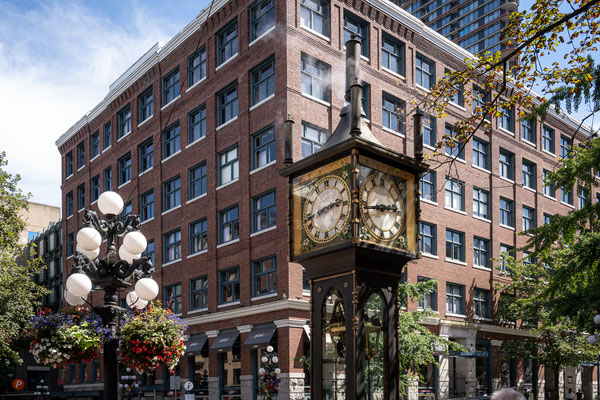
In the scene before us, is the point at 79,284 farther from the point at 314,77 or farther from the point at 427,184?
the point at 427,184

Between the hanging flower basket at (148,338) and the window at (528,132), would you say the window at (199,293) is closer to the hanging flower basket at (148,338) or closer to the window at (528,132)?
the hanging flower basket at (148,338)

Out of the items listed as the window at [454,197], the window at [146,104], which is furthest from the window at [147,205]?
the window at [454,197]

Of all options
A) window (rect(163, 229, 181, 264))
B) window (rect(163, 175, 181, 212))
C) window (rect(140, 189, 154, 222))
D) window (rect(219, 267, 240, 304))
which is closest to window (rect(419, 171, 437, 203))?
window (rect(219, 267, 240, 304))

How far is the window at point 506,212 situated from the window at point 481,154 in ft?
8.61

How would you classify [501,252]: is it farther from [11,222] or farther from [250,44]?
[11,222]

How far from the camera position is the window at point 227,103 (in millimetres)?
33875

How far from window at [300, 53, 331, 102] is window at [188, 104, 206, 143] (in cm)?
733

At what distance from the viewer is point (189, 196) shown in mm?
36812

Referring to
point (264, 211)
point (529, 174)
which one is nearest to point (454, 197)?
point (529, 174)

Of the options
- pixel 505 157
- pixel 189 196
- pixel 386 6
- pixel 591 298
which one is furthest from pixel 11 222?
pixel 505 157

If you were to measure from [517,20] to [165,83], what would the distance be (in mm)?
34003

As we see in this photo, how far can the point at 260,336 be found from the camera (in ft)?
97.2

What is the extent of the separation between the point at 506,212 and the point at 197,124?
1975 centimetres

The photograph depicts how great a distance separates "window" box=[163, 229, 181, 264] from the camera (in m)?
37.8
